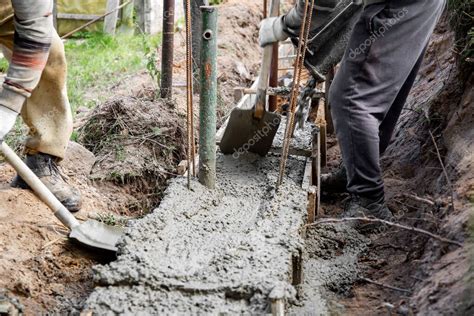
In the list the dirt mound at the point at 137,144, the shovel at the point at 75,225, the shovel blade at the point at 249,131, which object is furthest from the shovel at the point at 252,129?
the shovel at the point at 75,225

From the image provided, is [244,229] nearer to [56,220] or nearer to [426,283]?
[426,283]

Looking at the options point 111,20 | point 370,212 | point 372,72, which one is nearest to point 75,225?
point 370,212

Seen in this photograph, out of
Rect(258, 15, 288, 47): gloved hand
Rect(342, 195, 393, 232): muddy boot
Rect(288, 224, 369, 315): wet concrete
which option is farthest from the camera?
Rect(258, 15, 288, 47): gloved hand

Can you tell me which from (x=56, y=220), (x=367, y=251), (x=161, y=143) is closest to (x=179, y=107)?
(x=161, y=143)

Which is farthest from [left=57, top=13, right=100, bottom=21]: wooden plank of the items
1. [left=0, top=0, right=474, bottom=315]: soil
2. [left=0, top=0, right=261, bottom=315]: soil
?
[left=0, top=0, right=474, bottom=315]: soil

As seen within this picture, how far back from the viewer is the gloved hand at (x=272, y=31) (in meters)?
3.90

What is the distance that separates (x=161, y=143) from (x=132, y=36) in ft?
14.0

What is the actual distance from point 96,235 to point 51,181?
0.64 metres

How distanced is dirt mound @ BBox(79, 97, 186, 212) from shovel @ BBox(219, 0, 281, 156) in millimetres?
610

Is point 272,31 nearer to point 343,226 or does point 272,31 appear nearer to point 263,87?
point 263,87

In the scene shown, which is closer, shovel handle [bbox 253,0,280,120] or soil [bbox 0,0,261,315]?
soil [bbox 0,0,261,315]

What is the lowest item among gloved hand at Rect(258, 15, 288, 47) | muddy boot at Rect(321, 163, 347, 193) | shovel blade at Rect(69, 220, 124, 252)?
muddy boot at Rect(321, 163, 347, 193)

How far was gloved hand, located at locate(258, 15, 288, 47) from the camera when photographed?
3897mm

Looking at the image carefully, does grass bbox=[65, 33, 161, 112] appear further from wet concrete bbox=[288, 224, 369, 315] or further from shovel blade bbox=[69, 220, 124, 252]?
wet concrete bbox=[288, 224, 369, 315]
